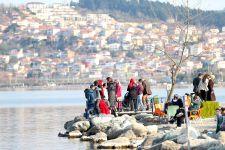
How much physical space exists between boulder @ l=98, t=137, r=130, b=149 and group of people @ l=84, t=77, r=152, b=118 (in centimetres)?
477

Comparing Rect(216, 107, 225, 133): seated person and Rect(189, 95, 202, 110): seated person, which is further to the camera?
Rect(189, 95, 202, 110): seated person

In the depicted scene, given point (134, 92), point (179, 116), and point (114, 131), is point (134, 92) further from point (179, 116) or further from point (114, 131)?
point (179, 116)

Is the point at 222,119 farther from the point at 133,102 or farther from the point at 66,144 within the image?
the point at 133,102

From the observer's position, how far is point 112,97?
32094 mm

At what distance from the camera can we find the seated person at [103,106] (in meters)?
30.1

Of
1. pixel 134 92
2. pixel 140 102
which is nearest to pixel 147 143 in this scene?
pixel 134 92

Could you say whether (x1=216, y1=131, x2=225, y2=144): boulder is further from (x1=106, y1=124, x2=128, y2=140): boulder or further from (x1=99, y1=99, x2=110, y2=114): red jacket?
(x1=99, y1=99, x2=110, y2=114): red jacket

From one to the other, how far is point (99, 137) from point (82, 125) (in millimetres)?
2594

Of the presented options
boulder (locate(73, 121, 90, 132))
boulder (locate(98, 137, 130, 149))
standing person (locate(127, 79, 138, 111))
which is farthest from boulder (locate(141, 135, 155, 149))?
standing person (locate(127, 79, 138, 111))

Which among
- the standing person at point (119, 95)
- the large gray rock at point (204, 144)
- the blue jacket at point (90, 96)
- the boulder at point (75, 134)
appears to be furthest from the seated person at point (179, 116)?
the standing person at point (119, 95)

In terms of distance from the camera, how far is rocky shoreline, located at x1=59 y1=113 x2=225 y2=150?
21.8 metres

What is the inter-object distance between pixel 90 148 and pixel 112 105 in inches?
281

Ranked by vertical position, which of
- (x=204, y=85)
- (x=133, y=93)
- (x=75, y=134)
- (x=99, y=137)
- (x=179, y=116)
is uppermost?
(x=204, y=85)

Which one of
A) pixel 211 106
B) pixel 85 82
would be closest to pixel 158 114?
pixel 211 106
